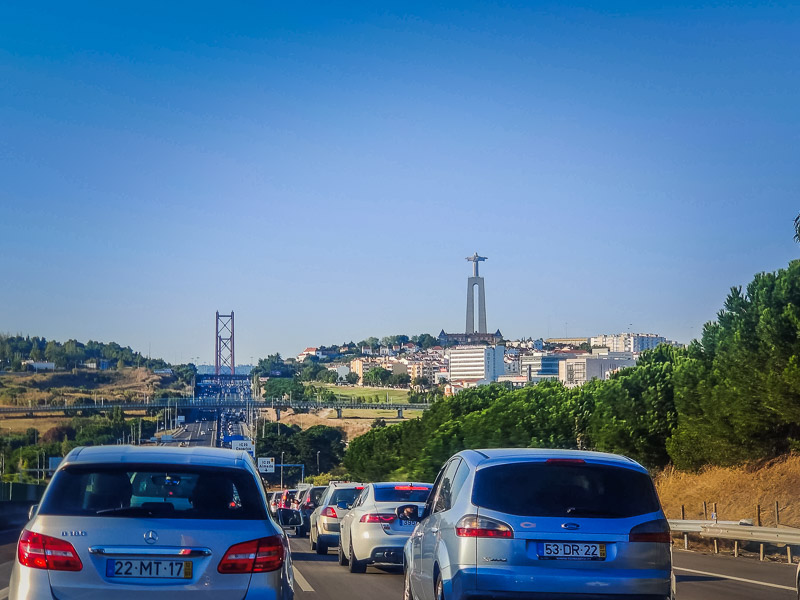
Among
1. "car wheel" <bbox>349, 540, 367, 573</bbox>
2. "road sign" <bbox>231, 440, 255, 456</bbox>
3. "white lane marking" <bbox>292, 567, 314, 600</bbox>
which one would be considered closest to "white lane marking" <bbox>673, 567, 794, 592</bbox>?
"car wheel" <bbox>349, 540, 367, 573</bbox>

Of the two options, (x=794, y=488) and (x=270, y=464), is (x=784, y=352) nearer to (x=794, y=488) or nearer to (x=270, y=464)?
(x=794, y=488)

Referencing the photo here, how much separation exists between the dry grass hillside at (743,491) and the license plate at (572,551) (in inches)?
1216

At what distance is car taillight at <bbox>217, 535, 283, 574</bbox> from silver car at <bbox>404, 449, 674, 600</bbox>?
163 cm

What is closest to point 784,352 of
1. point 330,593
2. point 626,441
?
point 626,441

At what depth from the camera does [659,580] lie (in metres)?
8.76

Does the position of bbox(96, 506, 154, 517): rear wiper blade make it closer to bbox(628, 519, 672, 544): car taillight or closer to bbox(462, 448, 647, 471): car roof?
bbox(462, 448, 647, 471): car roof

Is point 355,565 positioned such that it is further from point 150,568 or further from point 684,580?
point 150,568

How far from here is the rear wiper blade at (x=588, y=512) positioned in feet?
28.7

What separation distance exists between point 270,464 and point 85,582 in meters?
138

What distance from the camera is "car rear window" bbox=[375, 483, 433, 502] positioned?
18.8m

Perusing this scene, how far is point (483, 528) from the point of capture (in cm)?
879

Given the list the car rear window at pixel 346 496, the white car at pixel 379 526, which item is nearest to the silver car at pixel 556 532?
the white car at pixel 379 526

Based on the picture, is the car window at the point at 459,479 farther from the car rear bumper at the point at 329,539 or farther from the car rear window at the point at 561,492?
the car rear bumper at the point at 329,539

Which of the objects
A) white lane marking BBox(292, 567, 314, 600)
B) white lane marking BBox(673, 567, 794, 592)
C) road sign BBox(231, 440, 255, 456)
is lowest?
road sign BBox(231, 440, 255, 456)
